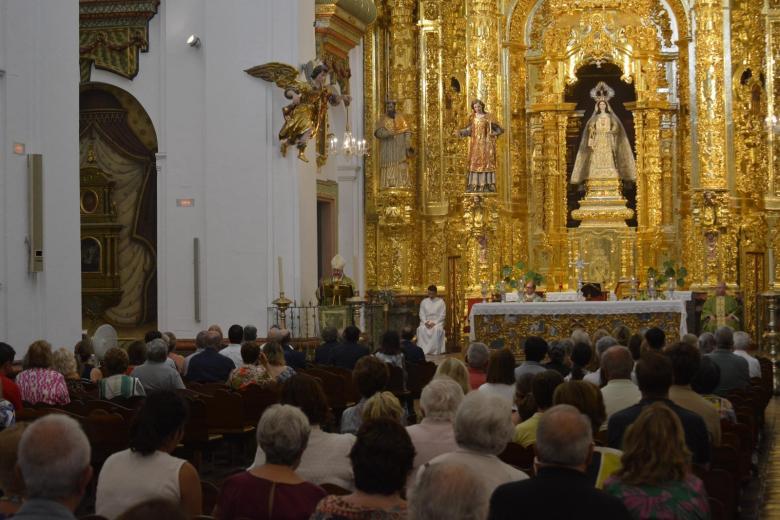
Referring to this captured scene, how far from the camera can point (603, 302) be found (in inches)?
850

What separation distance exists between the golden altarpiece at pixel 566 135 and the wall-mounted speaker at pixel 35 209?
12.2 meters

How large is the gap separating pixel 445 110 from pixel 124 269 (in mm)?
8027

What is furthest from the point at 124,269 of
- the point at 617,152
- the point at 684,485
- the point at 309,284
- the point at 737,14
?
the point at 684,485

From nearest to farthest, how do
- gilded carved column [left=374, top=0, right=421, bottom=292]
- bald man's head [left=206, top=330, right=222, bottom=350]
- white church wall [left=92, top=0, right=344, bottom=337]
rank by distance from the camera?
bald man's head [left=206, top=330, right=222, bottom=350], white church wall [left=92, top=0, right=344, bottom=337], gilded carved column [left=374, top=0, right=421, bottom=292]

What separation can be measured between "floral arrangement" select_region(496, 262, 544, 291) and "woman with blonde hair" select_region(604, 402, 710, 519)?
18353 millimetres

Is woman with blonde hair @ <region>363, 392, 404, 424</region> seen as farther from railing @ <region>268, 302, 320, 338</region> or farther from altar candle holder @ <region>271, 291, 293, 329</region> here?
railing @ <region>268, 302, 320, 338</region>

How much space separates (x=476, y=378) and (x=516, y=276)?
1508 cm

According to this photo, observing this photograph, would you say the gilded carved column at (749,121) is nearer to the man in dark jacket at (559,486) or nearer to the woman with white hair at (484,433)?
the woman with white hair at (484,433)

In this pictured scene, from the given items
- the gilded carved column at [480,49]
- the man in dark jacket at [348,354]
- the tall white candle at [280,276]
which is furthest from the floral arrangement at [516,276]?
the man in dark jacket at [348,354]

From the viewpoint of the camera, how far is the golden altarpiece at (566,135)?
25156 mm

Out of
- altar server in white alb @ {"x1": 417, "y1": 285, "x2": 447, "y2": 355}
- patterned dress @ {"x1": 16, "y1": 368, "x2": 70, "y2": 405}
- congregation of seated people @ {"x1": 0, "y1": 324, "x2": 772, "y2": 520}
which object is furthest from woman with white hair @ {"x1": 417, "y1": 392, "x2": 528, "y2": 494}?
altar server in white alb @ {"x1": 417, "y1": 285, "x2": 447, "y2": 355}

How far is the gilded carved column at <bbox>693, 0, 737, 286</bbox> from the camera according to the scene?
81.8 feet

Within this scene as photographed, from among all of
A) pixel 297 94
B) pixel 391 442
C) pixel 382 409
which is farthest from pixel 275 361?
pixel 297 94

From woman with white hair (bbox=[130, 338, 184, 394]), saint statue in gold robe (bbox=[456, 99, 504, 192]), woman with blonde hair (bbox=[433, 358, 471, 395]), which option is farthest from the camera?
saint statue in gold robe (bbox=[456, 99, 504, 192])
